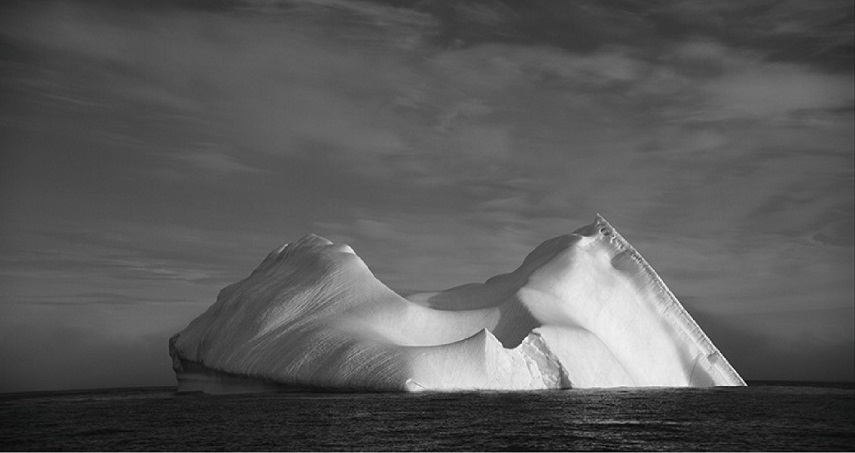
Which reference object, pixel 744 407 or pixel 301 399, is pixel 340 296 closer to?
pixel 301 399

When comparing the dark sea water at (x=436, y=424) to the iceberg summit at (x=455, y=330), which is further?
the iceberg summit at (x=455, y=330)

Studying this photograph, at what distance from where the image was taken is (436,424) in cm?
2536

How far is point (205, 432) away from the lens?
2442 cm

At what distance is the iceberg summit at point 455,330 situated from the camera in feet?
121

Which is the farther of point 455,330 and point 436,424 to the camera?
point 455,330

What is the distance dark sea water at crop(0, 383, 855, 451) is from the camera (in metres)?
22.3

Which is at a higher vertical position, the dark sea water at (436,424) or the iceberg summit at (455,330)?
the iceberg summit at (455,330)

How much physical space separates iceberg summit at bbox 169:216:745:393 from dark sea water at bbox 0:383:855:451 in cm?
158

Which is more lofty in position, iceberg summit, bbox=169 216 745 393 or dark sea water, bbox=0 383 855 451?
iceberg summit, bbox=169 216 745 393

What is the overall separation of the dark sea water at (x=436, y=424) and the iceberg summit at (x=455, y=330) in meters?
1.58

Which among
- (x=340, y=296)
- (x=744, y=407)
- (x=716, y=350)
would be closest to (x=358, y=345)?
(x=340, y=296)

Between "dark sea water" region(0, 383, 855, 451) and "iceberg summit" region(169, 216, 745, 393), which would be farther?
"iceberg summit" region(169, 216, 745, 393)

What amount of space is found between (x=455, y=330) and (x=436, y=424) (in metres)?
18.5

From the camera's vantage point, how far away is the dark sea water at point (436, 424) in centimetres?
2230
